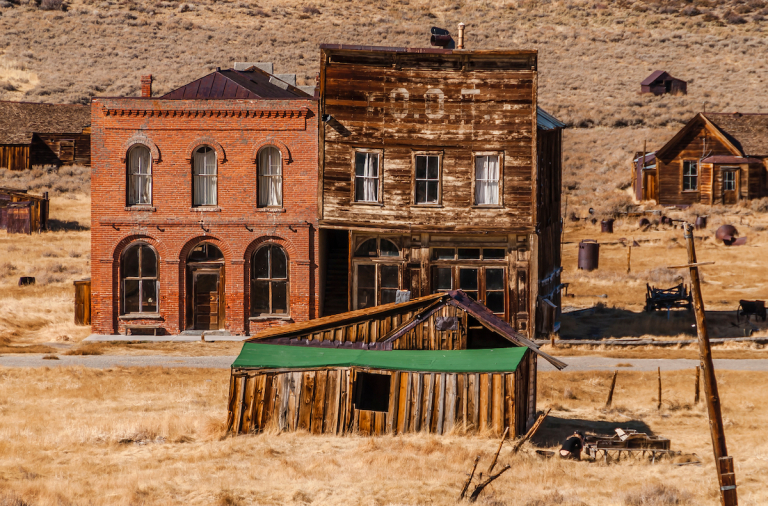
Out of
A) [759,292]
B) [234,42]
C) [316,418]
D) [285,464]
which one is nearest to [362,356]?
[316,418]

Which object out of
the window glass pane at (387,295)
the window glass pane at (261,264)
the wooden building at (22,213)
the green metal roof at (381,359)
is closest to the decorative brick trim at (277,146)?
the window glass pane at (261,264)

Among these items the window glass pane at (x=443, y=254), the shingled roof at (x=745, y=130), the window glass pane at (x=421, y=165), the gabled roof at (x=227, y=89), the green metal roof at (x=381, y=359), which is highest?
the shingled roof at (x=745, y=130)

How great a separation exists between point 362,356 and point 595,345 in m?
11.5

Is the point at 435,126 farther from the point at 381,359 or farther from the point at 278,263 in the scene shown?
the point at 381,359

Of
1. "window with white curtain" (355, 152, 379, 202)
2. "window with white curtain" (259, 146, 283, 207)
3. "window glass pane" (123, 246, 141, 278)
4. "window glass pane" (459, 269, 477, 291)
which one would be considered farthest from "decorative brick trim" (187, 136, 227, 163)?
"window glass pane" (459, 269, 477, 291)

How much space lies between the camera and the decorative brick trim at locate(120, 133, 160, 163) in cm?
3039

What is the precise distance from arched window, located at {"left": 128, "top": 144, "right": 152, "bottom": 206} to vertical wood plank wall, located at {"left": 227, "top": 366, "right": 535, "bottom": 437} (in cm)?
1253

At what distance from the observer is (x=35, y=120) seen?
2692 inches

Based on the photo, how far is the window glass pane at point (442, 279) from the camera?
29.9 m

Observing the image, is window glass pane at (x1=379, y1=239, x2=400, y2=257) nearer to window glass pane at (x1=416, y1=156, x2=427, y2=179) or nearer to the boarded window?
window glass pane at (x1=416, y1=156, x2=427, y2=179)

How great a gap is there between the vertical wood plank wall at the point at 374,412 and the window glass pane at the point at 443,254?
34.0 feet

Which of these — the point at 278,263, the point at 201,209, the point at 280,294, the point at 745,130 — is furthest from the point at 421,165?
the point at 745,130

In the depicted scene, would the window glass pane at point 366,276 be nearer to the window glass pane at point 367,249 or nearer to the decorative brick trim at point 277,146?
the window glass pane at point 367,249

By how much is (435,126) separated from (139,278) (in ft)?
32.8
